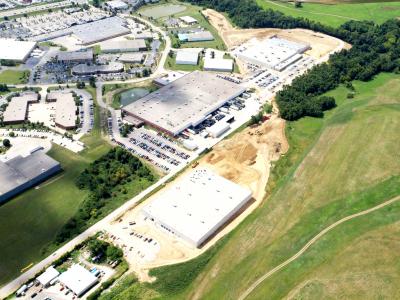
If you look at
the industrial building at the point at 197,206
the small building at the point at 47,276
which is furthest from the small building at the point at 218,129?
the small building at the point at 47,276

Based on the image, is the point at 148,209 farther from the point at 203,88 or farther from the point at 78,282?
the point at 203,88

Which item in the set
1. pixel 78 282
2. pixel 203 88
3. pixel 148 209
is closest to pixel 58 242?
pixel 78 282

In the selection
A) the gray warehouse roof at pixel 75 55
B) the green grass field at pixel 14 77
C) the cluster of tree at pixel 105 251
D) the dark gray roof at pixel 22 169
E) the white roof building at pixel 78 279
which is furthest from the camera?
the gray warehouse roof at pixel 75 55

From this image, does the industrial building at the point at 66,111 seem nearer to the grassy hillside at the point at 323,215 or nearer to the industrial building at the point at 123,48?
the industrial building at the point at 123,48

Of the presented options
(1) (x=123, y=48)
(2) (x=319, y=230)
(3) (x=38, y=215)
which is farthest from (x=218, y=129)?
(1) (x=123, y=48)

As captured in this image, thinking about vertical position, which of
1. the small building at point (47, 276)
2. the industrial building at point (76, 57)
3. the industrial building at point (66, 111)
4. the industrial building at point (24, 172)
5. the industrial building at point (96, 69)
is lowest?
the small building at point (47, 276)

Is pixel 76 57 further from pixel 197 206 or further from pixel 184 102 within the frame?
pixel 197 206
